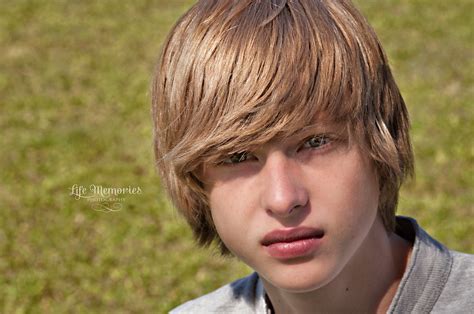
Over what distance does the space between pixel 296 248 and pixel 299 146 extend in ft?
0.86

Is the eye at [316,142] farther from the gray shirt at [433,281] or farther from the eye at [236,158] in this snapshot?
the gray shirt at [433,281]

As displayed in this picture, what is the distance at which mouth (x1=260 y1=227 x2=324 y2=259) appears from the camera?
6.93ft

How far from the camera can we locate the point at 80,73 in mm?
8352

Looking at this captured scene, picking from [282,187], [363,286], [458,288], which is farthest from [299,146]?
[458,288]

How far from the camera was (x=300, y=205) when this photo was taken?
6.80 ft

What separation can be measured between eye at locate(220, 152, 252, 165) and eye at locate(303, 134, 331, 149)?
0.16 m

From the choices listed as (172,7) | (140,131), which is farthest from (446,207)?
(172,7)

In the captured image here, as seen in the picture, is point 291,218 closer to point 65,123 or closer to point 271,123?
point 271,123

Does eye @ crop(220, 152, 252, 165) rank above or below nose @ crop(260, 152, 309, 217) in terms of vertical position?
above

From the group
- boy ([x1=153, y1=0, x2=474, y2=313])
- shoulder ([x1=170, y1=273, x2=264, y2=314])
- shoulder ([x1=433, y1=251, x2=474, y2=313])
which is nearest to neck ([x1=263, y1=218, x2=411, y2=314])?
boy ([x1=153, y1=0, x2=474, y2=313])

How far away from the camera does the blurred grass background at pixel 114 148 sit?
5.05m

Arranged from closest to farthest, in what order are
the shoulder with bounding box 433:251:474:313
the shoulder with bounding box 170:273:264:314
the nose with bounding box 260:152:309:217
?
the nose with bounding box 260:152:309:217, the shoulder with bounding box 433:251:474:313, the shoulder with bounding box 170:273:264:314

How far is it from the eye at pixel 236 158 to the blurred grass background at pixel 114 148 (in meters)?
2.60

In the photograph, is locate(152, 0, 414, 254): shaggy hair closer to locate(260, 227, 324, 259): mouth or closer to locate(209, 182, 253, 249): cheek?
locate(209, 182, 253, 249): cheek
